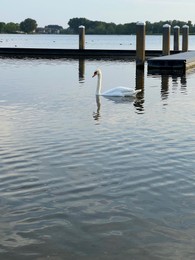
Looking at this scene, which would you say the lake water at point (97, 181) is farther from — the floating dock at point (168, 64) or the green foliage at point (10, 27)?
the green foliage at point (10, 27)

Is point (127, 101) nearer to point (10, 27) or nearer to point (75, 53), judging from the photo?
point (75, 53)

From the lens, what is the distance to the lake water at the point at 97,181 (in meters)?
6.11

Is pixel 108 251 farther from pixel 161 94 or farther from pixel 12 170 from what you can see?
pixel 161 94

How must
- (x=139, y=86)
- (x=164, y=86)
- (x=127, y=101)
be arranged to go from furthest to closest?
(x=139, y=86) → (x=164, y=86) → (x=127, y=101)

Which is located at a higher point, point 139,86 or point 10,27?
point 10,27

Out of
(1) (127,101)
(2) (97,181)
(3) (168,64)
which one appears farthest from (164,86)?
(2) (97,181)

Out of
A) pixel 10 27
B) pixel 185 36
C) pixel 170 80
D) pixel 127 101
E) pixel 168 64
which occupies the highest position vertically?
pixel 10 27

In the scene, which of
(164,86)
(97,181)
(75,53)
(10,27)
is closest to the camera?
(97,181)

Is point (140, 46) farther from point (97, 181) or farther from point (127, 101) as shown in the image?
point (97, 181)

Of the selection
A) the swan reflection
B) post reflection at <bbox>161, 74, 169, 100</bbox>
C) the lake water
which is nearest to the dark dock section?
post reflection at <bbox>161, 74, 169, 100</bbox>

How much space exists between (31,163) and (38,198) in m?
1.91

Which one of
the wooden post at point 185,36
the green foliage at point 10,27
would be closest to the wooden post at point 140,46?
the wooden post at point 185,36

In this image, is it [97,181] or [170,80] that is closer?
[97,181]

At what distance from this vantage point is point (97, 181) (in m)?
8.33
